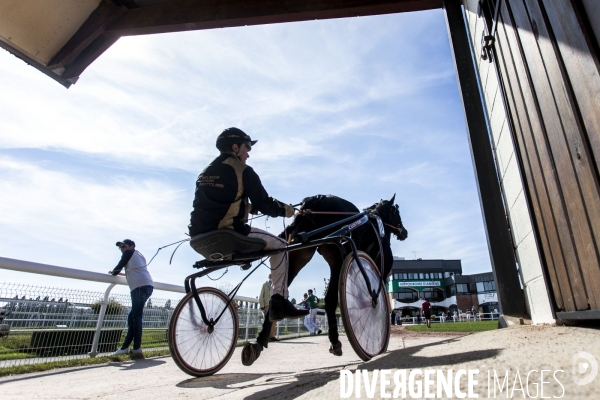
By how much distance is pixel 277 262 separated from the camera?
9.98 ft

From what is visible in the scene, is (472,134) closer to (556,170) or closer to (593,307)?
(556,170)

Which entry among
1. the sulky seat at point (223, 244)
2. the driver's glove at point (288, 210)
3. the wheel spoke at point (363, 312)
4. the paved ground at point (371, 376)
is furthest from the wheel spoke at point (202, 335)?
the wheel spoke at point (363, 312)

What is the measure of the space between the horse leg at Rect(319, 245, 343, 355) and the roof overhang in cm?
295

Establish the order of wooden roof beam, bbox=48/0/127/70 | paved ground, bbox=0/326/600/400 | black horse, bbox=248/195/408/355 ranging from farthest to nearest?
wooden roof beam, bbox=48/0/127/70, black horse, bbox=248/195/408/355, paved ground, bbox=0/326/600/400

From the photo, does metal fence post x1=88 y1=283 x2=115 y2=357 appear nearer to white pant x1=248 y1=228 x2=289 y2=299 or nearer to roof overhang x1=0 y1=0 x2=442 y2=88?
roof overhang x1=0 y1=0 x2=442 y2=88

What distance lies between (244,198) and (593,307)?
88.6 inches

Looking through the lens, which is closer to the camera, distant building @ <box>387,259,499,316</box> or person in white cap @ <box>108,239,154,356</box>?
person in white cap @ <box>108,239,154,356</box>

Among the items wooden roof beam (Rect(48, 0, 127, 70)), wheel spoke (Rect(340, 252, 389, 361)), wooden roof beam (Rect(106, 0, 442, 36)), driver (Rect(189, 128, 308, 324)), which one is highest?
wooden roof beam (Rect(106, 0, 442, 36))

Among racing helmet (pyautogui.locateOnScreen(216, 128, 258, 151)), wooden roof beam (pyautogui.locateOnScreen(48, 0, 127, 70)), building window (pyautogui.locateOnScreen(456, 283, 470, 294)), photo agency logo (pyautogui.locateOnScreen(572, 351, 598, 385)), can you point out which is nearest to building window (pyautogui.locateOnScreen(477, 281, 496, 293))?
building window (pyautogui.locateOnScreen(456, 283, 470, 294))

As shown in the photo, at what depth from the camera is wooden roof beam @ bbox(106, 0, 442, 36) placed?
4371 millimetres

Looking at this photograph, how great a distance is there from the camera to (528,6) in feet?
7.17

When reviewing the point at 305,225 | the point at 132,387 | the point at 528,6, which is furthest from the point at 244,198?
the point at 528,6

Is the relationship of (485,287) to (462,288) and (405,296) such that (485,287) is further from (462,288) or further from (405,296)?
(405,296)

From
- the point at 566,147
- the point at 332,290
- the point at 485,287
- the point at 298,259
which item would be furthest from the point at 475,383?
the point at 485,287
